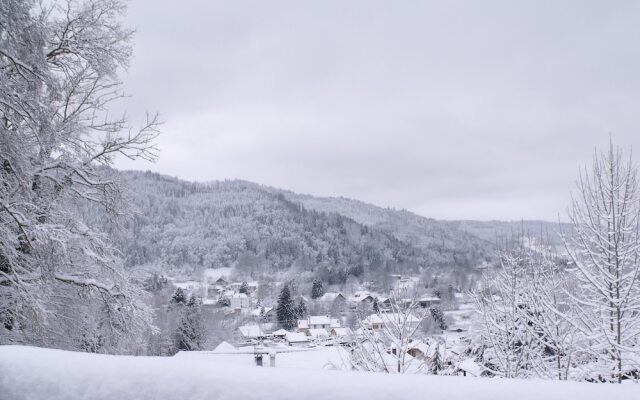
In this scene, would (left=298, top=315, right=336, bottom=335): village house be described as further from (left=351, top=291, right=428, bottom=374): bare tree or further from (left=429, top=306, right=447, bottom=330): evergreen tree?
(left=351, top=291, right=428, bottom=374): bare tree

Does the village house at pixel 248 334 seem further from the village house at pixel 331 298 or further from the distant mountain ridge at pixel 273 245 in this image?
the distant mountain ridge at pixel 273 245

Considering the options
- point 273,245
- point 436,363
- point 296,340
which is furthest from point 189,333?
point 273,245

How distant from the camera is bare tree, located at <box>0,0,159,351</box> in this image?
7003mm

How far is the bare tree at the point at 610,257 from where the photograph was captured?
7.45 meters

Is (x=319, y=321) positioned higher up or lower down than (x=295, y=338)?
lower down

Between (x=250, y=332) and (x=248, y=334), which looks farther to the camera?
(x=250, y=332)

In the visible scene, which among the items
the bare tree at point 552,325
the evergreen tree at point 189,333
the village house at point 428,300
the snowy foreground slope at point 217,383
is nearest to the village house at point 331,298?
the village house at point 428,300

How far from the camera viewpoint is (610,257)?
7703 millimetres

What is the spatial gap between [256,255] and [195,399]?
159 meters

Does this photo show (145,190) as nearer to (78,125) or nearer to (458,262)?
(458,262)

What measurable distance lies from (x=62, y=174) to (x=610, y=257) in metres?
8.95

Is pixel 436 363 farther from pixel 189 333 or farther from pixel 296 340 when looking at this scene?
pixel 296 340

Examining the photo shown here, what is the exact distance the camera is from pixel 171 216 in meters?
174

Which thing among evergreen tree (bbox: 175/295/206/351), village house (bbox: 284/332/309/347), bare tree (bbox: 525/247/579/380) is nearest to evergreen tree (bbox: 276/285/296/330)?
village house (bbox: 284/332/309/347)
